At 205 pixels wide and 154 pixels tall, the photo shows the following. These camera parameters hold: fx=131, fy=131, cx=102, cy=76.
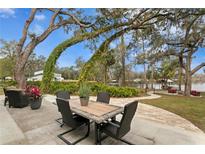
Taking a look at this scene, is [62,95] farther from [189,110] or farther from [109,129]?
[189,110]

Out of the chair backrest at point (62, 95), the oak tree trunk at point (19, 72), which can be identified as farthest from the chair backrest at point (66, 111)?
the oak tree trunk at point (19, 72)

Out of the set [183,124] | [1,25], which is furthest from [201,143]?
[1,25]

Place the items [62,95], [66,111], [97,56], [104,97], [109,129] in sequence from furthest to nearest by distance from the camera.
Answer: [97,56] → [62,95] → [104,97] → [66,111] → [109,129]

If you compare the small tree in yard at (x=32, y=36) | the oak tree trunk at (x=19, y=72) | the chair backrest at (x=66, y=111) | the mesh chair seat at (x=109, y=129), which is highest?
the small tree in yard at (x=32, y=36)

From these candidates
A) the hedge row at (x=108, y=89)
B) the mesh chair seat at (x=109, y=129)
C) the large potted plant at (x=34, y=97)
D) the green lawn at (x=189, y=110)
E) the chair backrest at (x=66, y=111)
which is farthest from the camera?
the hedge row at (x=108, y=89)

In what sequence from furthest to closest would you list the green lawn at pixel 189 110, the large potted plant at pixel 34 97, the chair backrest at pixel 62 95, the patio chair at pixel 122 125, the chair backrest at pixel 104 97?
the large potted plant at pixel 34 97
the green lawn at pixel 189 110
the chair backrest at pixel 62 95
the chair backrest at pixel 104 97
the patio chair at pixel 122 125

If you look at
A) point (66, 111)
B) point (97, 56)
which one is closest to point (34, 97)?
point (66, 111)

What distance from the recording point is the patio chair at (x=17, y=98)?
4633 millimetres

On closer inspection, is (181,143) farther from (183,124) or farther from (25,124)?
(25,124)

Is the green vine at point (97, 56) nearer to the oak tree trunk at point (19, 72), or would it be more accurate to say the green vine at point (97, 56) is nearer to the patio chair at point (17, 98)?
the oak tree trunk at point (19, 72)

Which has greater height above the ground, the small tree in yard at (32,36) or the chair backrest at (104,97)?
the small tree in yard at (32,36)

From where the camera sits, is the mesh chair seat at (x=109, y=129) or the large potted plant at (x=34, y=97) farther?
the large potted plant at (x=34, y=97)

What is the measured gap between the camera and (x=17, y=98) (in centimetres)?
471

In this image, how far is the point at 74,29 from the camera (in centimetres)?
899
